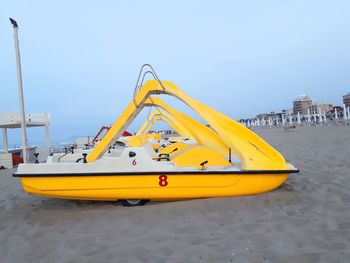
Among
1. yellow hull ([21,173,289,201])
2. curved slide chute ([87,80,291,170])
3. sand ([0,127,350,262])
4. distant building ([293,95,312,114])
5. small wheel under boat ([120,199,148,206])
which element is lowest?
sand ([0,127,350,262])

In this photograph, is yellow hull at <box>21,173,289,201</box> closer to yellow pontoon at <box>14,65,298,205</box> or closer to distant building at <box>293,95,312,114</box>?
yellow pontoon at <box>14,65,298,205</box>

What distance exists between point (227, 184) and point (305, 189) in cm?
171

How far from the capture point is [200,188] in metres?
5.69

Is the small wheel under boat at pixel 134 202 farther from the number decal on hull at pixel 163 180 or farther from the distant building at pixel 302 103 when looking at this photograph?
the distant building at pixel 302 103

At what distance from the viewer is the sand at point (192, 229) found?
352cm

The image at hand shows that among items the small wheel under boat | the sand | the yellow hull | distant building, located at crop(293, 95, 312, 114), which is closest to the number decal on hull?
the yellow hull

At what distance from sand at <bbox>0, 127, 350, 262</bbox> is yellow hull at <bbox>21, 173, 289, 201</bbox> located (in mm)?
200

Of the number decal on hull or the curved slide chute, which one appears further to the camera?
the curved slide chute

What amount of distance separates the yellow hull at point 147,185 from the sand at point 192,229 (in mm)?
200

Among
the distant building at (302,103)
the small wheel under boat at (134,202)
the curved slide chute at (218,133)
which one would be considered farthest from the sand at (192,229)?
the distant building at (302,103)

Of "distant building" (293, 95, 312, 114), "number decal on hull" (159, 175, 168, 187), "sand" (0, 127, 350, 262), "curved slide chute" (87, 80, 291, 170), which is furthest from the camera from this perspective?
"distant building" (293, 95, 312, 114)

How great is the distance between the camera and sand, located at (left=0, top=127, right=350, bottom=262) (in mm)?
3523

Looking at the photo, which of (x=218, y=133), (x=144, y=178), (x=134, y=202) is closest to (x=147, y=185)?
(x=144, y=178)

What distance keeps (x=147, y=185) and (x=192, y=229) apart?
1.57m
